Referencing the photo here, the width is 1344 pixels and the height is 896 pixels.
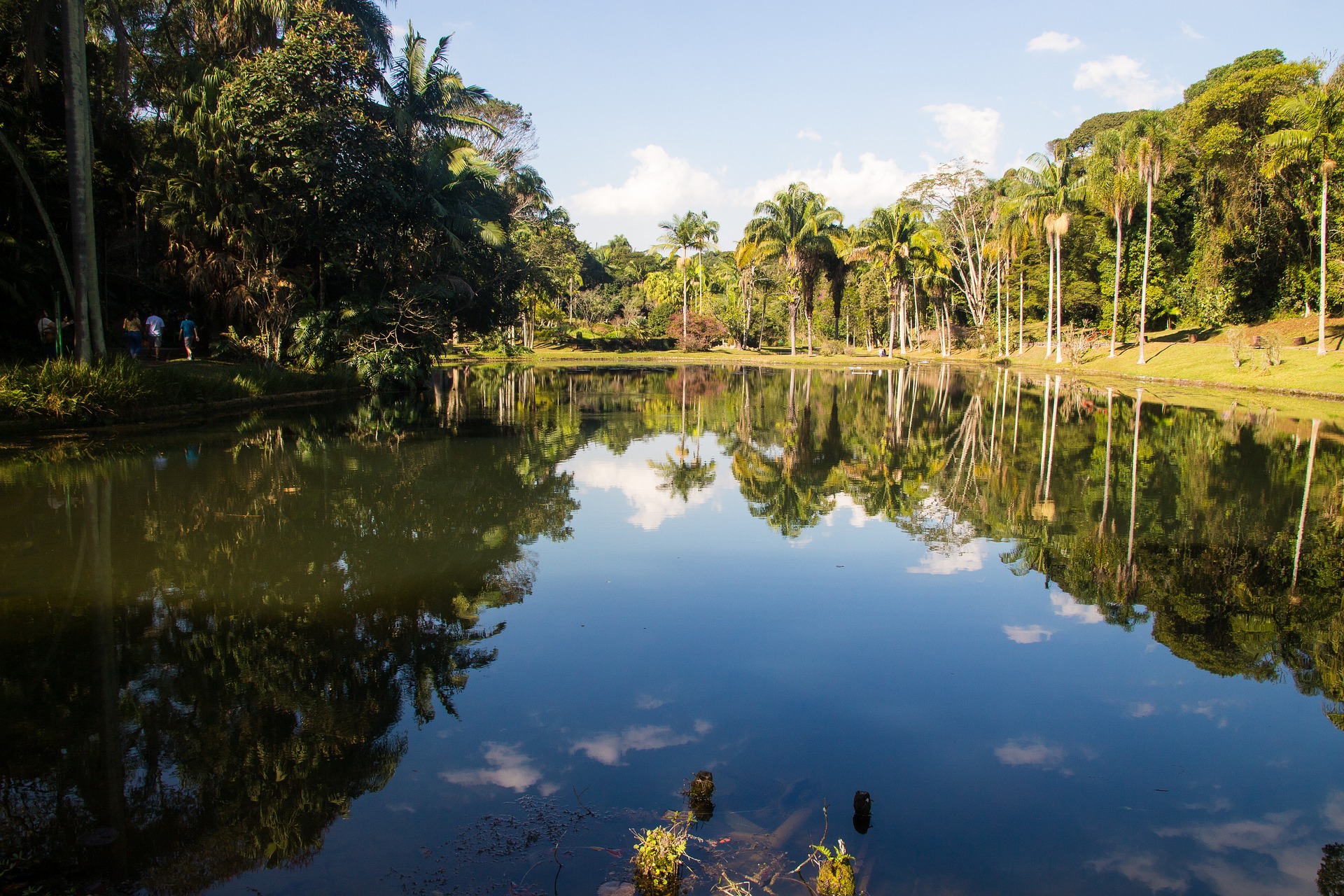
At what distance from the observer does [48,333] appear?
1847cm

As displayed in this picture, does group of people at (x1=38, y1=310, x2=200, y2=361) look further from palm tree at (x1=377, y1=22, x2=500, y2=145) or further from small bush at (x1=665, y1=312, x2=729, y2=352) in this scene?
small bush at (x1=665, y1=312, x2=729, y2=352)

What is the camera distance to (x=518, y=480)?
11703mm

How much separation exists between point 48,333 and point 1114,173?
3863cm

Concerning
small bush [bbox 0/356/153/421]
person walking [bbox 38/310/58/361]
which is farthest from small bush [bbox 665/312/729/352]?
small bush [bbox 0/356/153/421]

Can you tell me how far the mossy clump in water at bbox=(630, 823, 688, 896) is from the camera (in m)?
3.26

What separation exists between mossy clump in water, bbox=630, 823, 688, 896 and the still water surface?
137 millimetres

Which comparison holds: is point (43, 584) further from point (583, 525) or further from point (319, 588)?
point (583, 525)

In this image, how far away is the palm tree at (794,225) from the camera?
51.5 m

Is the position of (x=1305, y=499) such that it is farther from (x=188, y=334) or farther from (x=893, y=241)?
(x=893, y=241)

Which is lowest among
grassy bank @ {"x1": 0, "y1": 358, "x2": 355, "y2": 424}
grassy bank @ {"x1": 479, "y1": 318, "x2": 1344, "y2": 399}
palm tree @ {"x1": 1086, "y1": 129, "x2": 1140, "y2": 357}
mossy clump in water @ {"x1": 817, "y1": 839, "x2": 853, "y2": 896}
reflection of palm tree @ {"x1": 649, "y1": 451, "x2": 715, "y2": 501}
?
mossy clump in water @ {"x1": 817, "y1": 839, "x2": 853, "y2": 896}

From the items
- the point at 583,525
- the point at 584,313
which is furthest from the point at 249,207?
the point at 584,313

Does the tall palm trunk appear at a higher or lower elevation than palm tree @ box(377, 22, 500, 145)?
lower

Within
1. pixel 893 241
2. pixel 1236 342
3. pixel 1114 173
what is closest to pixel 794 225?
pixel 893 241

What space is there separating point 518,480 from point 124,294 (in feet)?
62.2
